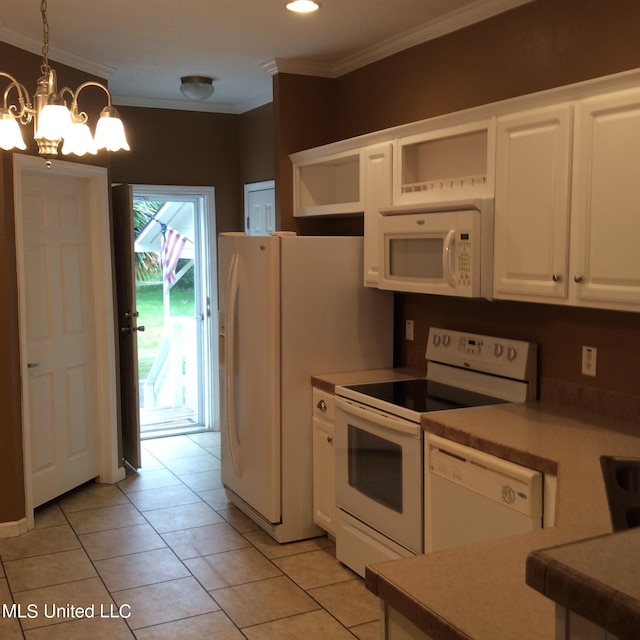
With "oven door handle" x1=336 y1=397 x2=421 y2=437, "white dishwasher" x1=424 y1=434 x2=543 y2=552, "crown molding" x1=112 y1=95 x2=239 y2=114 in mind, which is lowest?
"white dishwasher" x1=424 y1=434 x2=543 y2=552

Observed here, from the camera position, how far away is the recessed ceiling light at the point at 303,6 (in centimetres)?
340

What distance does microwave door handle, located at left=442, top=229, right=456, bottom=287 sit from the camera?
3125 mm

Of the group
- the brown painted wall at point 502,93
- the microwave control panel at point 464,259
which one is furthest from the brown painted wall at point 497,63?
the microwave control panel at point 464,259

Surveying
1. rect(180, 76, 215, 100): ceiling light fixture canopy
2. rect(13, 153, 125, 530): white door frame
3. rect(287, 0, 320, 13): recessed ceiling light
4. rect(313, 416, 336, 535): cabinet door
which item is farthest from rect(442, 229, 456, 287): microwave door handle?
rect(180, 76, 215, 100): ceiling light fixture canopy

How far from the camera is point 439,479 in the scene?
2.84 metres

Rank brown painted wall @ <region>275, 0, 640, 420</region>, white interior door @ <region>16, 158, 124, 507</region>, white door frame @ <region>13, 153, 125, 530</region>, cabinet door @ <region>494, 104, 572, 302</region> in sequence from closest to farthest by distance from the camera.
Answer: cabinet door @ <region>494, 104, 572, 302</region> < brown painted wall @ <region>275, 0, 640, 420</region> < white interior door @ <region>16, 158, 124, 507</region> < white door frame @ <region>13, 153, 125, 530</region>

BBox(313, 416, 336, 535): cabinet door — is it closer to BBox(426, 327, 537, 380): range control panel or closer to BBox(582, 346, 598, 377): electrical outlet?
BBox(426, 327, 537, 380): range control panel

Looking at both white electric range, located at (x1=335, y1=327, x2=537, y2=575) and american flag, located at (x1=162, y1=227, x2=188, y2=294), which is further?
american flag, located at (x1=162, y1=227, x2=188, y2=294)

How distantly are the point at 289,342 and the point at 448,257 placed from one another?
1.06 metres

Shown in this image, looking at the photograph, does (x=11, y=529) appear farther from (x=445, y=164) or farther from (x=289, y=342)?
(x=445, y=164)

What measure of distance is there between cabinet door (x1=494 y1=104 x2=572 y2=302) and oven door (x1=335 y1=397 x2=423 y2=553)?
75 cm

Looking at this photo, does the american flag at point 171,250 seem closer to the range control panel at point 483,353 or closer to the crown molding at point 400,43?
the crown molding at point 400,43

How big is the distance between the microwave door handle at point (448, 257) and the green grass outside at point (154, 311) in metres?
3.56

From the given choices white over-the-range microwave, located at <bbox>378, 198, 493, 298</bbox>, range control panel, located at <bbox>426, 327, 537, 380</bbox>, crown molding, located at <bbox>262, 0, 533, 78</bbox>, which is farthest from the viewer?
crown molding, located at <bbox>262, 0, 533, 78</bbox>
